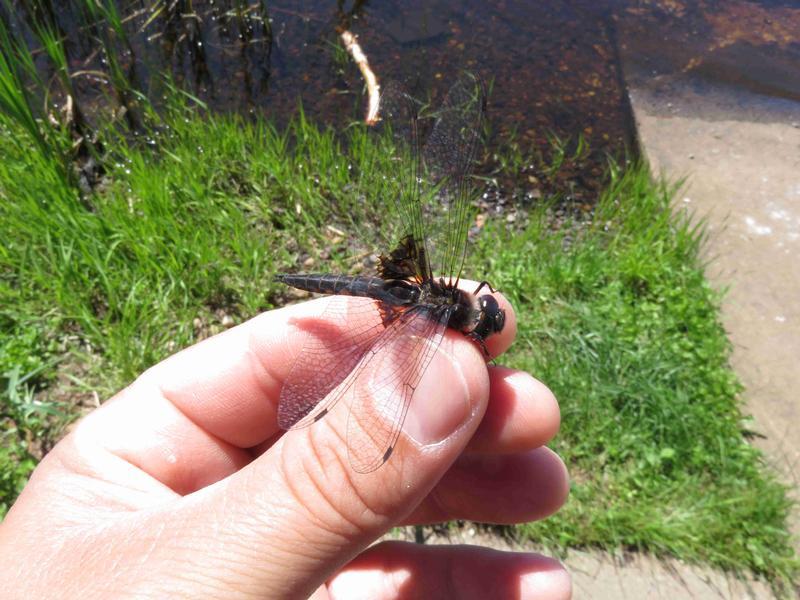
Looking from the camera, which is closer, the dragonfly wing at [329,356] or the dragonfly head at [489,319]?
the dragonfly wing at [329,356]

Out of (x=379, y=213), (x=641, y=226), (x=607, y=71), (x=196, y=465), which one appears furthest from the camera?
(x=607, y=71)

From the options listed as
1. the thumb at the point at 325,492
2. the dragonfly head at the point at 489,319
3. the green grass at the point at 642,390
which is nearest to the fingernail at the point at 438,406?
the thumb at the point at 325,492

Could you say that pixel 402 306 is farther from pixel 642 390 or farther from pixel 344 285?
pixel 642 390

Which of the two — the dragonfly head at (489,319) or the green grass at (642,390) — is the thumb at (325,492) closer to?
the dragonfly head at (489,319)

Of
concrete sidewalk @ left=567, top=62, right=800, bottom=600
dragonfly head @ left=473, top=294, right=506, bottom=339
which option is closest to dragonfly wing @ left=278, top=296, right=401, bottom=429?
dragonfly head @ left=473, top=294, right=506, bottom=339

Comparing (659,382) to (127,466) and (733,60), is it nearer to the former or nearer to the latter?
(127,466)

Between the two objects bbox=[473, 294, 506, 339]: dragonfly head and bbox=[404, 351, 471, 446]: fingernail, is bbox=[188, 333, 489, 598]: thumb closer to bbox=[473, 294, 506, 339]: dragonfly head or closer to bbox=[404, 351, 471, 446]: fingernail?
bbox=[404, 351, 471, 446]: fingernail

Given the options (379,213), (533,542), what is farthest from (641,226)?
(533,542)
